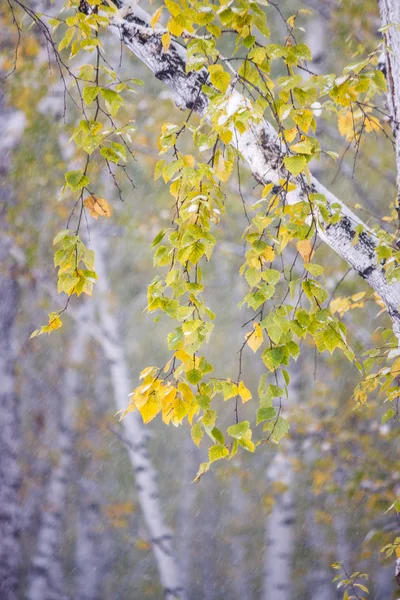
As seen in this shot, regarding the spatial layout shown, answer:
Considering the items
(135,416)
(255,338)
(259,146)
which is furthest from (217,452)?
(135,416)

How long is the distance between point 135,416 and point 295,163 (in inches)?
184

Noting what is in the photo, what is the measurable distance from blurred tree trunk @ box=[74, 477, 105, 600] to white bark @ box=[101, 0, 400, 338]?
832 cm

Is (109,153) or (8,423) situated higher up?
(8,423)

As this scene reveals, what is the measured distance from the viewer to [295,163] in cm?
128

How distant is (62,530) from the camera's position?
1130cm

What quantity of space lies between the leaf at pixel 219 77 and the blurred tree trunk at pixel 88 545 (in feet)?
28.9

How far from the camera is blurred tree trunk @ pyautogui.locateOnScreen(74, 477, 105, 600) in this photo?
9.01 meters

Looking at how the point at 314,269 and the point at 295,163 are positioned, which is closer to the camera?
the point at 295,163

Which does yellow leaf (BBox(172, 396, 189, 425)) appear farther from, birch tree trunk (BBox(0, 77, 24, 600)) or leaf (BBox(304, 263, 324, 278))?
birch tree trunk (BBox(0, 77, 24, 600))

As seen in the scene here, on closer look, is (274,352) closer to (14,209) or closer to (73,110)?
(14,209)

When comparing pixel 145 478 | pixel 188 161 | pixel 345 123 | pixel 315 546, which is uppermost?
pixel 315 546

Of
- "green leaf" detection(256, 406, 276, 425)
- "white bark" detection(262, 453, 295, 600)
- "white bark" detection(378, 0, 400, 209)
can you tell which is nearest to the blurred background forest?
"white bark" detection(262, 453, 295, 600)

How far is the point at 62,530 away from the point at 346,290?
8.66 metres

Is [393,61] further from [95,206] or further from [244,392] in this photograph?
[244,392]
